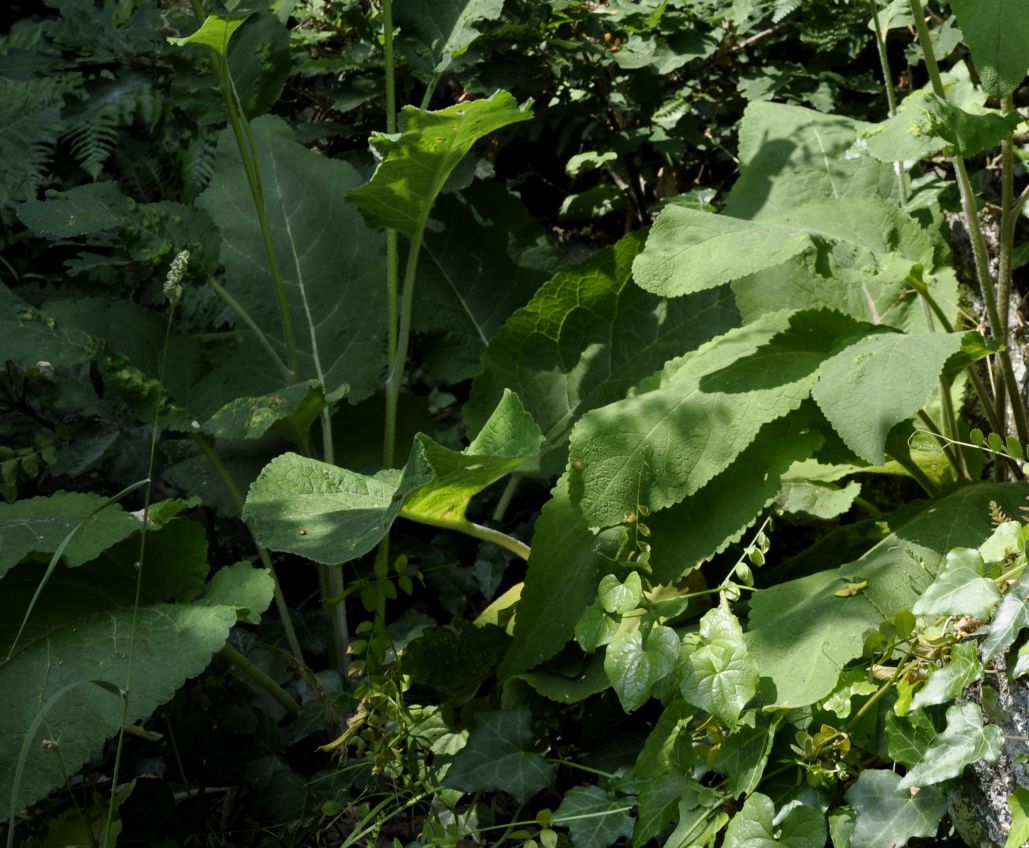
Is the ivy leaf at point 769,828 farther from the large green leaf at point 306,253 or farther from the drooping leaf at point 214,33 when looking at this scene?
the drooping leaf at point 214,33

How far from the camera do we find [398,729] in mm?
2057

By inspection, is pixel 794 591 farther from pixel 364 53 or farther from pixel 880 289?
pixel 364 53

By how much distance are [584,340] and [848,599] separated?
3.32ft

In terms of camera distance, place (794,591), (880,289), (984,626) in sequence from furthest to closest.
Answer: (880,289)
(794,591)
(984,626)

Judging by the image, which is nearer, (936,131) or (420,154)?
(936,131)

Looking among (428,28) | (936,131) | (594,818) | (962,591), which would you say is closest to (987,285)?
(936,131)

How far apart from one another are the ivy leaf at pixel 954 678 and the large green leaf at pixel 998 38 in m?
0.88

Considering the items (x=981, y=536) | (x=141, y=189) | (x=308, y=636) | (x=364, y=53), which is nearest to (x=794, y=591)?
(x=981, y=536)

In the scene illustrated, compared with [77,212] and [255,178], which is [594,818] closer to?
[255,178]

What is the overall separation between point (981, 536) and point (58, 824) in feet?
5.68

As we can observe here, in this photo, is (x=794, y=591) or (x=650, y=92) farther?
(x=650, y=92)

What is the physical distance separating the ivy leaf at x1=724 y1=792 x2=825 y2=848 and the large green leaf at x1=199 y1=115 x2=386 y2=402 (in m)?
1.44

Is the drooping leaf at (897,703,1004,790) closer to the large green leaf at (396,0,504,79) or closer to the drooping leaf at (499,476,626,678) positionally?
the drooping leaf at (499,476,626,678)

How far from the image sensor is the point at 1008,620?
1417mm
